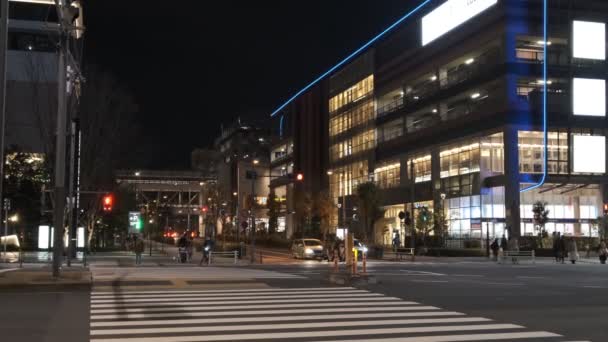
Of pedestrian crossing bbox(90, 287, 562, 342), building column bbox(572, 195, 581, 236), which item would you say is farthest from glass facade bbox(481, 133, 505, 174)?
pedestrian crossing bbox(90, 287, 562, 342)

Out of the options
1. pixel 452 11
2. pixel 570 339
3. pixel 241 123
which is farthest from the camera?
pixel 241 123

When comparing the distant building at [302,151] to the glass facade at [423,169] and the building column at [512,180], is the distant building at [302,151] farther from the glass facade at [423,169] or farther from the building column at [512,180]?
the building column at [512,180]

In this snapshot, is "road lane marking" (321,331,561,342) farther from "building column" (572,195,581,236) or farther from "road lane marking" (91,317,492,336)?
"building column" (572,195,581,236)

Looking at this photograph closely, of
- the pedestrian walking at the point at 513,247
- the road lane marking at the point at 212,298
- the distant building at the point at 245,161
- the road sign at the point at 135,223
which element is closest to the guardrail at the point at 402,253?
the pedestrian walking at the point at 513,247

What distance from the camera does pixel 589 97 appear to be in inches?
2298

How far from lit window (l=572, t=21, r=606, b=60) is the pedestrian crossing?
45.8 metres

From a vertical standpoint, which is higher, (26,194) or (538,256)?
(26,194)

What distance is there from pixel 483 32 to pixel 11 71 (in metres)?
39.5

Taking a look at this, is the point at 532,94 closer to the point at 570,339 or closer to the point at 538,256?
the point at 538,256

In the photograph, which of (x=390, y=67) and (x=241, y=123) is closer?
(x=390, y=67)

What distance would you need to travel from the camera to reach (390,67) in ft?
258

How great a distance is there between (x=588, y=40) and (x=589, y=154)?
945 centimetres

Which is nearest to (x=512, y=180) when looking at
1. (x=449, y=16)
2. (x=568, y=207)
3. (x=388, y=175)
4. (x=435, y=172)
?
(x=568, y=207)

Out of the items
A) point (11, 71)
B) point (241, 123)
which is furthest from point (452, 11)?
point (241, 123)
